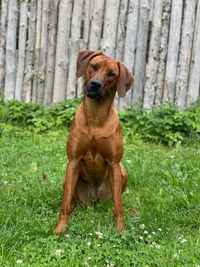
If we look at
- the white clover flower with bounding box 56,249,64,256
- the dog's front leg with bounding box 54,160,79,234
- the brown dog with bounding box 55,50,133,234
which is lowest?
the white clover flower with bounding box 56,249,64,256

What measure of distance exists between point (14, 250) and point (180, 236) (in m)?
1.26

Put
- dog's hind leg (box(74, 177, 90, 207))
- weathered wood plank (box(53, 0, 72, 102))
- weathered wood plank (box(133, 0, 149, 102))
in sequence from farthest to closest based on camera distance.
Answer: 1. weathered wood plank (box(53, 0, 72, 102))
2. weathered wood plank (box(133, 0, 149, 102))
3. dog's hind leg (box(74, 177, 90, 207))

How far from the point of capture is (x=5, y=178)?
5.39 metres

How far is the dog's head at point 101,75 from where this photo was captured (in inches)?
164

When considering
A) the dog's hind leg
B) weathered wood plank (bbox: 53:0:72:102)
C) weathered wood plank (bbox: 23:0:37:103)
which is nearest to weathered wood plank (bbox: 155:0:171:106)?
weathered wood plank (bbox: 53:0:72:102)

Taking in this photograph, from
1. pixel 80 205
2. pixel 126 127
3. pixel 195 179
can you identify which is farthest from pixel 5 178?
pixel 126 127

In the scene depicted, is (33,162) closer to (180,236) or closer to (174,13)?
(180,236)

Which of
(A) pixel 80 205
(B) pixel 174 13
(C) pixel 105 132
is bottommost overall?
(A) pixel 80 205

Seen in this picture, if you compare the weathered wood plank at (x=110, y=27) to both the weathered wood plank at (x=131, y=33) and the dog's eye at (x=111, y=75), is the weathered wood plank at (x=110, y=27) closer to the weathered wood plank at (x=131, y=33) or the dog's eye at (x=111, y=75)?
the weathered wood plank at (x=131, y=33)

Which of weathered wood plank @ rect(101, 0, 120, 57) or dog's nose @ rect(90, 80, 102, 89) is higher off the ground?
weathered wood plank @ rect(101, 0, 120, 57)

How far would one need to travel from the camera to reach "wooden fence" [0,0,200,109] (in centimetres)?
738

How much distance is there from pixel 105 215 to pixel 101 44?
370 cm

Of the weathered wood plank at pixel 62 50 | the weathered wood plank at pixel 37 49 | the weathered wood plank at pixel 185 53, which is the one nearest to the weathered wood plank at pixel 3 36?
the weathered wood plank at pixel 37 49

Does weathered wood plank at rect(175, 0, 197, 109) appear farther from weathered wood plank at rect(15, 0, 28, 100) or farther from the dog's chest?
the dog's chest
